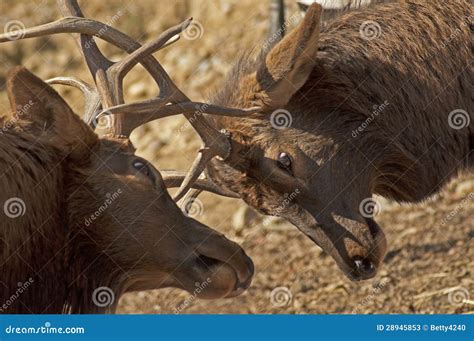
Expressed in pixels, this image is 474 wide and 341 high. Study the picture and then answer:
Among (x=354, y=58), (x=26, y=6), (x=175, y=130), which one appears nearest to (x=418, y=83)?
(x=354, y=58)

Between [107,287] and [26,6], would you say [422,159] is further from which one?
[26,6]

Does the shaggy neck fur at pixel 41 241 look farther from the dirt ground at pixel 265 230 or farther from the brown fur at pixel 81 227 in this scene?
the dirt ground at pixel 265 230

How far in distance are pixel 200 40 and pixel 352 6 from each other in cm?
601

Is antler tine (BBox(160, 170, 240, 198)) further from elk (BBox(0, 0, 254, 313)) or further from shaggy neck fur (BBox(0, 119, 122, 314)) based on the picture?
shaggy neck fur (BBox(0, 119, 122, 314))

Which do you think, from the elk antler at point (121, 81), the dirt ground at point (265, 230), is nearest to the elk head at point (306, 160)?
the elk antler at point (121, 81)

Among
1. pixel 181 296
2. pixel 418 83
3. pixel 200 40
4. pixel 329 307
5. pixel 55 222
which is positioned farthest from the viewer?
pixel 200 40

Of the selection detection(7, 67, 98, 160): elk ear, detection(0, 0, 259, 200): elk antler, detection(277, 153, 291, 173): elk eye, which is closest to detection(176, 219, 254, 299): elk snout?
detection(0, 0, 259, 200): elk antler

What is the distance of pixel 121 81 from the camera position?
21.0 feet

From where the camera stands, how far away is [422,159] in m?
7.59

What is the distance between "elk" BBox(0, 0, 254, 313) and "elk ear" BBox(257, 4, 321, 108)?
0.98 m

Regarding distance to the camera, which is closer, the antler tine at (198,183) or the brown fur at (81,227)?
the brown fur at (81,227)

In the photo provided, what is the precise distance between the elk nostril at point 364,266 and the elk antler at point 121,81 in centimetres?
123

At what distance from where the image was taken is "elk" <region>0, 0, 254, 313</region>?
5.56m

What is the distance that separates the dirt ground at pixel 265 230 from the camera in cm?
833
